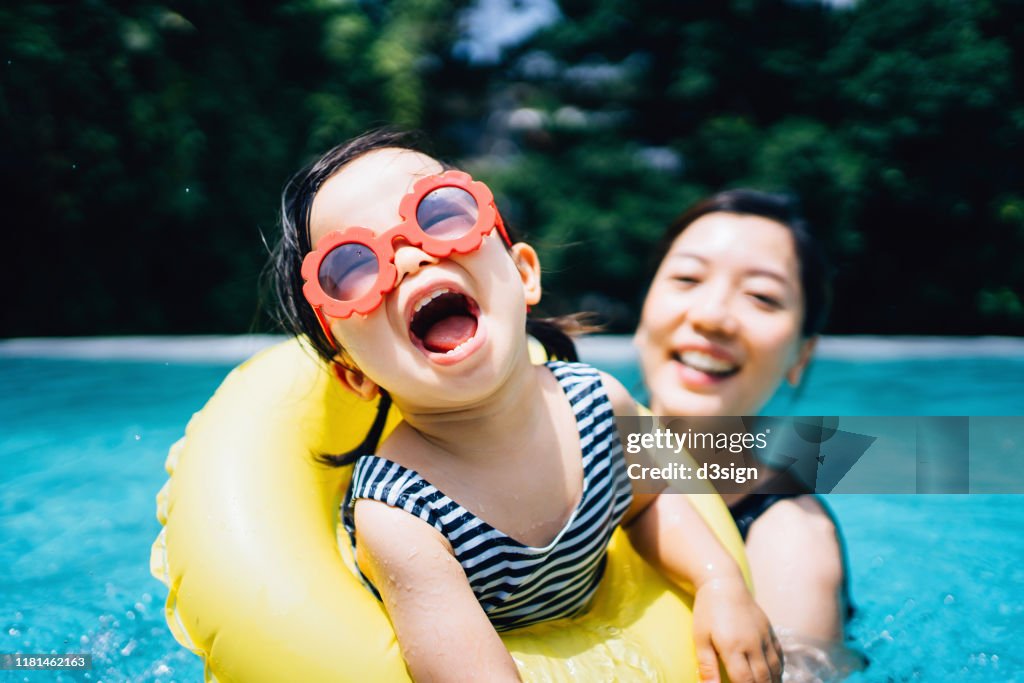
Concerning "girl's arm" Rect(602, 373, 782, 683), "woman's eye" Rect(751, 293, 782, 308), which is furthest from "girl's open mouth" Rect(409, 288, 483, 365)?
"woman's eye" Rect(751, 293, 782, 308)

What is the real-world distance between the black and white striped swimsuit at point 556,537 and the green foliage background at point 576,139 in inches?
201

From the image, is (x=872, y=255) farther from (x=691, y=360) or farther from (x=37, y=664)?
(x=37, y=664)

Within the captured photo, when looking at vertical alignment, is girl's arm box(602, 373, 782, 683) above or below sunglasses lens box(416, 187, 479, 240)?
below

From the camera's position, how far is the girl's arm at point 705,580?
1481mm

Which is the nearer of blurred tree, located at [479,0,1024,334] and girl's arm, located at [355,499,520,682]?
girl's arm, located at [355,499,520,682]

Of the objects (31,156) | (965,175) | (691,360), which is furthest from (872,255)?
(31,156)

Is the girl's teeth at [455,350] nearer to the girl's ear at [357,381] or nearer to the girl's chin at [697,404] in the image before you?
the girl's ear at [357,381]

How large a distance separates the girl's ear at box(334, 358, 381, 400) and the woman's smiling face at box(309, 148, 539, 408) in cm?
12

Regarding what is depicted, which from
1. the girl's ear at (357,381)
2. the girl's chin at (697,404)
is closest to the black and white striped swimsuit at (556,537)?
the girl's ear at (357,381)

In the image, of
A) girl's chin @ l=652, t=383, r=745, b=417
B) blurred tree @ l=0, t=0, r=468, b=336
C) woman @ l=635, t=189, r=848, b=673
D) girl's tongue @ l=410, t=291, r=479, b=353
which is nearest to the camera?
girl's tongue @ l=410, t=291, r=479, b=353

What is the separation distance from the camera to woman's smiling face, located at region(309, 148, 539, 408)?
1317 millimetres

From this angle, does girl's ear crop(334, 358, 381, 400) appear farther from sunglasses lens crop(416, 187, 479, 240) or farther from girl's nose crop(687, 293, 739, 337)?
girl's nose crop(687, 293, 739, 337)

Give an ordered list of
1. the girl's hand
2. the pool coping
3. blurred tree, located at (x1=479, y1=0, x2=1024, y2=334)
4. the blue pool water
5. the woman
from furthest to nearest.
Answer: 1. blurred tree, located at (x1=479, y1=0, x2=1024, y2=334)
2. the pool coping
3. the blue pool water
4. the woman
5. the girl's hand

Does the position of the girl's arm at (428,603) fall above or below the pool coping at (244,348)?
above
